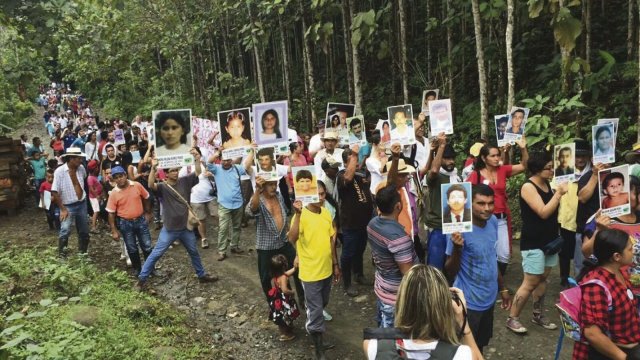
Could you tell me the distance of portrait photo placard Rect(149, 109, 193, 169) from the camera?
641 cm

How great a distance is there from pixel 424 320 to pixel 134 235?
6766mm

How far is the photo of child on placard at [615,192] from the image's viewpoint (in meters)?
4.47

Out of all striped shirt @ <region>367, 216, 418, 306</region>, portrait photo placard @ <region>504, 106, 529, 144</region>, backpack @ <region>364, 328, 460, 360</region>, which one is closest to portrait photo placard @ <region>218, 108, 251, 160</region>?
striped shirt @ <region>367, 216, 418, 306</region>

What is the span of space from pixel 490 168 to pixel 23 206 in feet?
43.9

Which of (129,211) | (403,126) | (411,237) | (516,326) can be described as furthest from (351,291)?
(129,211)

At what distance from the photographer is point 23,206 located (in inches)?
560

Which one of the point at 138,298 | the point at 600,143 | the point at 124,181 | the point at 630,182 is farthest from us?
the point at 124,181

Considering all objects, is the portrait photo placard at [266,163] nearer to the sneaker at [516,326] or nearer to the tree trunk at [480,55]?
the sneaker at [516,326]

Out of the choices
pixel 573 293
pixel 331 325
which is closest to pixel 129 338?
pixel 331 325

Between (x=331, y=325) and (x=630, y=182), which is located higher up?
(x=630, y=182)

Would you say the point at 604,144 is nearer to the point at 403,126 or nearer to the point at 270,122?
the point at 403,126

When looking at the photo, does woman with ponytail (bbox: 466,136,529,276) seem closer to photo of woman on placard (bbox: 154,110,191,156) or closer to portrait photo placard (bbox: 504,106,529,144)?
portrait photo placard (bbox: 504,106,529,144)

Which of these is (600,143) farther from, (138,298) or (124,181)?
(124,181)

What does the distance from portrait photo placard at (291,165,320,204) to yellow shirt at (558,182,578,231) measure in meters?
3.33
